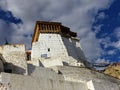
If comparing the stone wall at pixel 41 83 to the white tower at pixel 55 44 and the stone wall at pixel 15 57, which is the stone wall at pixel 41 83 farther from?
the white tower at pixel 55 44

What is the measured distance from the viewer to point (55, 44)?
159 ft

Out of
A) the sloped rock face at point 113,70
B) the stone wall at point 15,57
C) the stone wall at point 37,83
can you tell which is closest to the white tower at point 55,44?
the sloped rock face at point 113,70

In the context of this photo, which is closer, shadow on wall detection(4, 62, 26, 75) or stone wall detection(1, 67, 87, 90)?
stone wall detection(1, 67, 87, 90)

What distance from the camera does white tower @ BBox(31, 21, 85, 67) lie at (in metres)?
46.6

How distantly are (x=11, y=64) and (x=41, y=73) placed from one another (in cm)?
469

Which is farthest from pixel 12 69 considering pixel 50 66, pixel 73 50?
pixel 73 50

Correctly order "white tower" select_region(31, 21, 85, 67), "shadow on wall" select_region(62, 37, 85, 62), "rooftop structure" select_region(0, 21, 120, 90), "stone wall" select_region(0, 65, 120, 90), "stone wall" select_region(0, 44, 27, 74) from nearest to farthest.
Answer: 1. "stone wall" select_region(0, 65, 120, 90)
2. "rooftop structure" select_region(0, 21, 120, 90)
3. "stone wall" select_region(0, 44, 27, 74)
4. "white tower" select_region(31, 21, 85, 67)
5. "shadow on wall" select_region(62, 37, 85, 62)

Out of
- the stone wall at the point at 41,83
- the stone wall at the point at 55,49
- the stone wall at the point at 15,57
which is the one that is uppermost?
the stone wall at the point at 55,49

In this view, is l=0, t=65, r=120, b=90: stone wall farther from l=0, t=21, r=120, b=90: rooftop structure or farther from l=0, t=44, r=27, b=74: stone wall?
l=0, t=44, r=27, b=74: stone wall

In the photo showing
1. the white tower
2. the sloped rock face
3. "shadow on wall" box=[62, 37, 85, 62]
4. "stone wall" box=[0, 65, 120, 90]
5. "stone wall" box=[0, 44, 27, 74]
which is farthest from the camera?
the sloped rock face

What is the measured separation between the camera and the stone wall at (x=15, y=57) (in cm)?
3019

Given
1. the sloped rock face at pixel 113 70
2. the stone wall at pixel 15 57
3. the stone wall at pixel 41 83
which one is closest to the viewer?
the stone wall at pixel 41 83

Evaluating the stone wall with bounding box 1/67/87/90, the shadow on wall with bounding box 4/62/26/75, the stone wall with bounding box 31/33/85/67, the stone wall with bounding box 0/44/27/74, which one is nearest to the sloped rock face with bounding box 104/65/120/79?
the stone wall with bounding box 31/33/85/67

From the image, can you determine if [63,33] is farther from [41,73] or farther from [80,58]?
[41,73]
